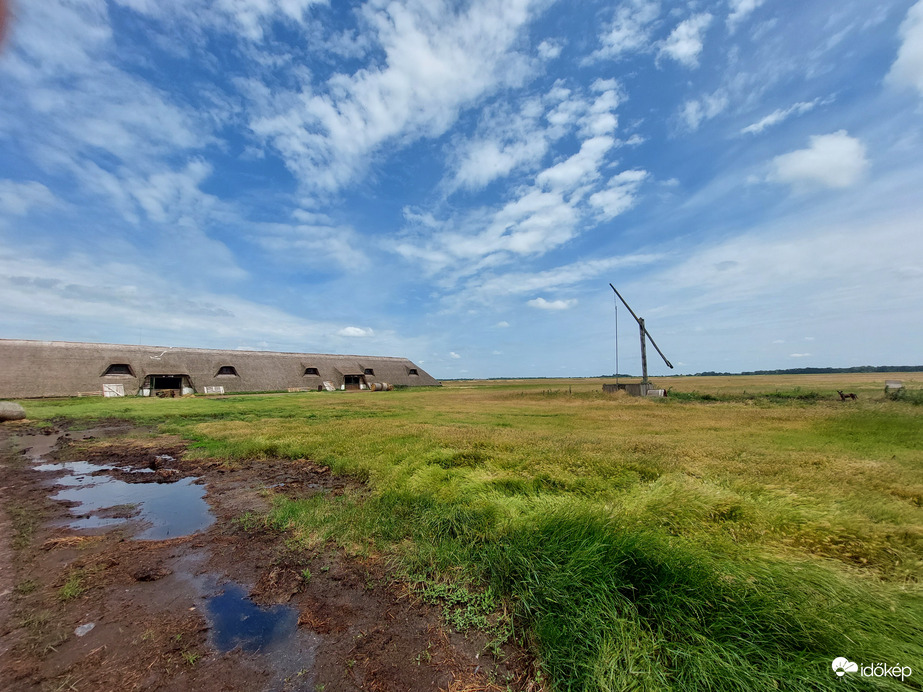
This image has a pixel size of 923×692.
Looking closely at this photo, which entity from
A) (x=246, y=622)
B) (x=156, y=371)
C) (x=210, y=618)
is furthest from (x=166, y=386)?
(x=246, y=622)

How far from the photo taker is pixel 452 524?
5676 millimetres

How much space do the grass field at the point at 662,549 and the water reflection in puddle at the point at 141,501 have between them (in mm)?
1701

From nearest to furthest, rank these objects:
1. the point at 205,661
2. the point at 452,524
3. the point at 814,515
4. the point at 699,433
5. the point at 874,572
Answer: the point at 205,661 < the point at 874,572 < the point at 814,515 < the point at 452,524 < the point at 699,433

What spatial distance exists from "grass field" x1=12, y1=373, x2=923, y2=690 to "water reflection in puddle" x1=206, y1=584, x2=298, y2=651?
1.43 metres

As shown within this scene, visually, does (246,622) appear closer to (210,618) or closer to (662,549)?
(210,618)

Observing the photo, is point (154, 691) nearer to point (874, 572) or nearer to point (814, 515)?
point (874, 572)

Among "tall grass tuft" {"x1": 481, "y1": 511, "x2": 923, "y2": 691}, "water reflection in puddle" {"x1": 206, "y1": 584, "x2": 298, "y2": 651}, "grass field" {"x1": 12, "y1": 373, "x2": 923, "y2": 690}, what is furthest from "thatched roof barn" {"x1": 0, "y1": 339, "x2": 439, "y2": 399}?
"tall grass tuft" {"x1": 481, "y1": 511, "x2": 923, "y2": 691}

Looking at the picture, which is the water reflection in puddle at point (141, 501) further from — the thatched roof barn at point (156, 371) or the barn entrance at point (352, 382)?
the barn entrance at point (352, 382)

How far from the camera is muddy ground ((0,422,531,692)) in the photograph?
3.10m

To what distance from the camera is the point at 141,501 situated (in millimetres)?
7902

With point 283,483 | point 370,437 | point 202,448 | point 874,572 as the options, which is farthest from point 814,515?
point 202,448

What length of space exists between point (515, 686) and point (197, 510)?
287 inches

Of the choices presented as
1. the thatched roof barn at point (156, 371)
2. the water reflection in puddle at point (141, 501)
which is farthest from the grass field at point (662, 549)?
the thatched roof barn at point (156, 371)

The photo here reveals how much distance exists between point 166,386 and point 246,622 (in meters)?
54.3
